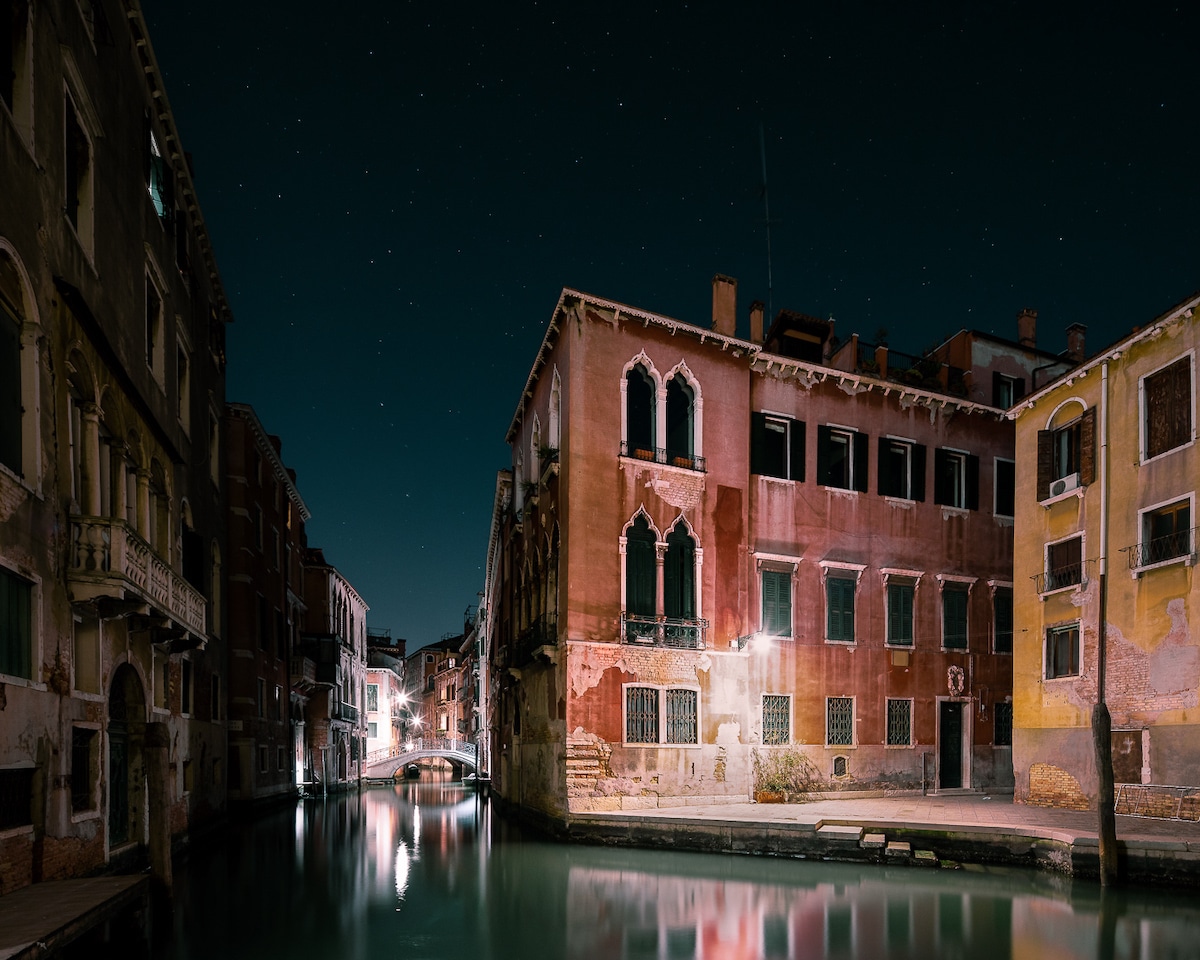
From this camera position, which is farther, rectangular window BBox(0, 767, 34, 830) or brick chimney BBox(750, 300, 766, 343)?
brick chimney BBox(750, 300, 766, 343)

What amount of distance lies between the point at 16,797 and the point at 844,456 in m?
A: 18.2

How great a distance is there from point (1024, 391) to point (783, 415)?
822 cm

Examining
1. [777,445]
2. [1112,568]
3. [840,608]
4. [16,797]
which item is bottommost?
[16,797]

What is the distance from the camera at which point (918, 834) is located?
47.4 feet

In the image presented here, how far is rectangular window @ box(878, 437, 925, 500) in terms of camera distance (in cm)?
→ 2214

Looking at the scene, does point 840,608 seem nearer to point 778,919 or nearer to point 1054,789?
point 1054,789

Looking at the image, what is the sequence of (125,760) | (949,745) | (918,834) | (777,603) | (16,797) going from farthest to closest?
(949,745)
(777,603)
(918,834)
(125,760)
(16,797)

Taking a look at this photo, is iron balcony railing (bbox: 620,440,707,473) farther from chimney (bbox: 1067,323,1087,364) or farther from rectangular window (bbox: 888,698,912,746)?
chimney (bbox: 1067,323,1087,364)

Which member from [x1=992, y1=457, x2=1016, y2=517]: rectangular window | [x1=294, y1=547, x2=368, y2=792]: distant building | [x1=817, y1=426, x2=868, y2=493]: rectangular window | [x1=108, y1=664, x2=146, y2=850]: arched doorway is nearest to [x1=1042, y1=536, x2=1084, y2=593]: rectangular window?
[x1=817, y1=426, x2=868, y2=493]: rectangular window

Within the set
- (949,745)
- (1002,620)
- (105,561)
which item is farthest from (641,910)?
(1002,620)

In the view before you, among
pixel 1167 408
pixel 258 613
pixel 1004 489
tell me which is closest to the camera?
pixel 1167 408

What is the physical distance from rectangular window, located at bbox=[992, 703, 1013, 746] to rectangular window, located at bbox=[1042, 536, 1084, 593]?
5877mm

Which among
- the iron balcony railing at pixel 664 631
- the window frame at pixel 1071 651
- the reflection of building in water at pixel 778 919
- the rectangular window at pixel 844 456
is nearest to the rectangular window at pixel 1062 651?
the window frame at pixel 1071 651

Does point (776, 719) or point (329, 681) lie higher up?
point (776, 719)
